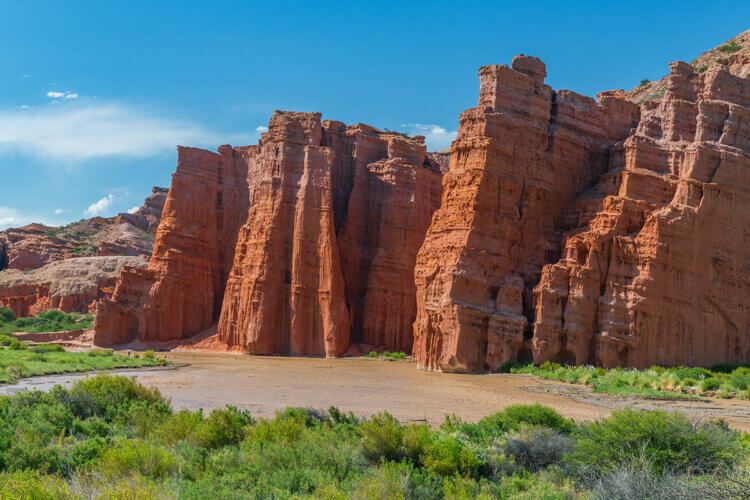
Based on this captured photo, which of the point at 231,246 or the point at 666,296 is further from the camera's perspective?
the point at 231,246

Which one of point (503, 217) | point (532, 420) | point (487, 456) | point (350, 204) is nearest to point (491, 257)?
point (503, 217)

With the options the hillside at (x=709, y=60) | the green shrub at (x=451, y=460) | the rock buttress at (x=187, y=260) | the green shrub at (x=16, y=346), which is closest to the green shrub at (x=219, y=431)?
the green shrub at (x=451, y=460)

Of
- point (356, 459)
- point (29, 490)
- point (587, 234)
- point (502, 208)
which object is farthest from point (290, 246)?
point (29, 490)

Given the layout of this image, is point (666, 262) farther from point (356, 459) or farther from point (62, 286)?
point (62, 286)

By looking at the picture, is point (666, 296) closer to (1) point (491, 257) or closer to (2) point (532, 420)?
(1) point (491, 257)

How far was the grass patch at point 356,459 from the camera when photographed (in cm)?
861

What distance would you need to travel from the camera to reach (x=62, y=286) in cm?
7144

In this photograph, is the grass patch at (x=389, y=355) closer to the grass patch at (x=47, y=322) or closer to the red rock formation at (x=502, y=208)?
the red rock formation at (x=502, y=208)

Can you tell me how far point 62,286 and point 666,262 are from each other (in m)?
63.5

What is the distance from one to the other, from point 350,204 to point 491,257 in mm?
21554

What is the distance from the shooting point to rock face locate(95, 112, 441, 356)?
2016 inches

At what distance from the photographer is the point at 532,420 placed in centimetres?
1390

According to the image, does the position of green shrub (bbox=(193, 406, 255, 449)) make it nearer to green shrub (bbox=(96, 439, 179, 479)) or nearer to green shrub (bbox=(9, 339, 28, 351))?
green shrub (bbox=(96, 439, 179, 479))

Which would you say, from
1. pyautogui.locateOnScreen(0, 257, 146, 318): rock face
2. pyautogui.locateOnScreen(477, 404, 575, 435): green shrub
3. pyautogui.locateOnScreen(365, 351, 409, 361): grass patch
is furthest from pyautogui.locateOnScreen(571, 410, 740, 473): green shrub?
pyautogui.locateOnScreen(0, 257, 146, 318): rock face
